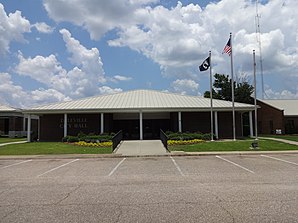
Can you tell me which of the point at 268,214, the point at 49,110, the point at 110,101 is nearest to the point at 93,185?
the point at 268,214

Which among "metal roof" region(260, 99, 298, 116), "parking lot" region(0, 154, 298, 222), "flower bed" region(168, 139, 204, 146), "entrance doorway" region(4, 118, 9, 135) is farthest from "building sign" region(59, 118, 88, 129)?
"metal roof" region(260, 99, 298, 116)

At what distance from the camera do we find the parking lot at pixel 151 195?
19.2 ft

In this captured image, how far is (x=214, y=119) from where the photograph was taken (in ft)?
102

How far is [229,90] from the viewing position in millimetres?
51312

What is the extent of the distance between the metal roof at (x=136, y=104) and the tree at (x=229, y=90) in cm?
1594

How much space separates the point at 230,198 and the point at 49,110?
24.9 metres

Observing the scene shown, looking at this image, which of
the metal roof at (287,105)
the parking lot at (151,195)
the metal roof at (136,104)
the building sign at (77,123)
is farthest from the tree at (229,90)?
the parking lot at (151,195)

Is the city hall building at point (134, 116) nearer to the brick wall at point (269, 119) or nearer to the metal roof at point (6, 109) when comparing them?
the brick wall at point (269, 119)

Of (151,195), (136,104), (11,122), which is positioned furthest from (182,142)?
(11,122)

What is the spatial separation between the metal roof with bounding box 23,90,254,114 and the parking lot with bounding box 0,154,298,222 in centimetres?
1680

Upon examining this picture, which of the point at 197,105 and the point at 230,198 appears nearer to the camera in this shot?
the point at 230,198

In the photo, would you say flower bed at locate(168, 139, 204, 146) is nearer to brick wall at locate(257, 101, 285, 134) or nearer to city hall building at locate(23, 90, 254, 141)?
city hall building at locate(23, 90, 254, 141)

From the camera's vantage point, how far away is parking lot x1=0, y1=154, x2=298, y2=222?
19.2 ft

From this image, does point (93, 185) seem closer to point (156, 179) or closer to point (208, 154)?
point (156, 179)
